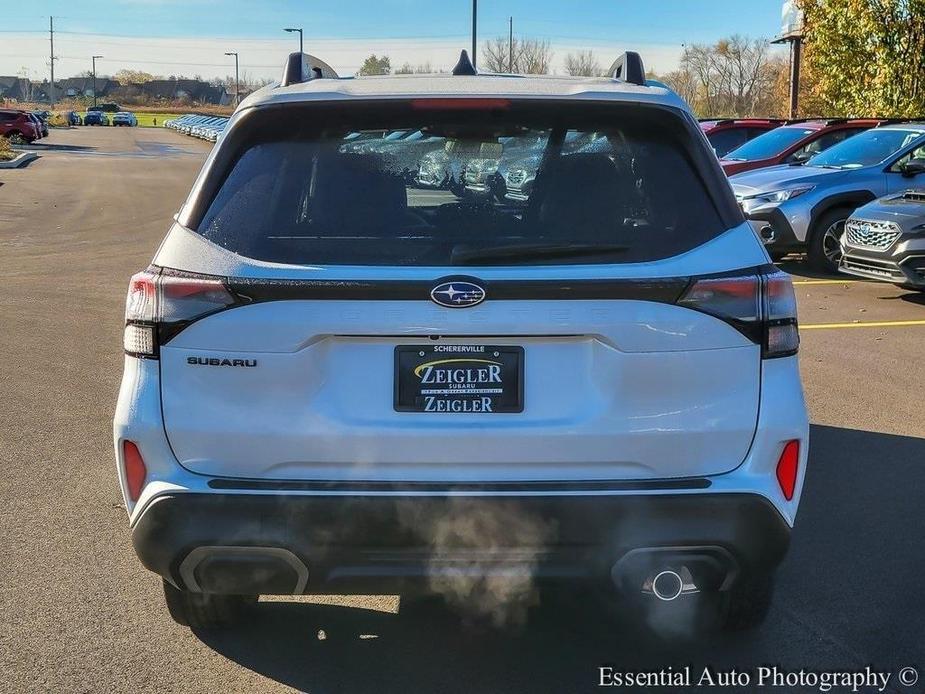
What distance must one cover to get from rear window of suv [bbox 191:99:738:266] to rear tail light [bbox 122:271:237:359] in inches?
6.0

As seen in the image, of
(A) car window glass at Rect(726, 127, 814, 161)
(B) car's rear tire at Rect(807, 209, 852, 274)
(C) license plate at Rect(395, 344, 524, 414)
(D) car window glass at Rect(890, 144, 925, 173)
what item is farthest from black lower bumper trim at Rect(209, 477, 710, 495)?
(A) car window glass at Rect(726, 127, 814, 161)

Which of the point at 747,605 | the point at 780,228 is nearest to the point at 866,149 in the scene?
the point at 780,228

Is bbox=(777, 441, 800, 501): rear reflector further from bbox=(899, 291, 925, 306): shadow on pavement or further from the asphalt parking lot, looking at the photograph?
bbox=(899, 291, 925, 306): shadow on pavement

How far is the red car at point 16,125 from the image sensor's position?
51031 mm

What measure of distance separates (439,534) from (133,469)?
0.92 metres

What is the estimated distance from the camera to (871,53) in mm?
25578

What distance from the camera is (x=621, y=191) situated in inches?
132

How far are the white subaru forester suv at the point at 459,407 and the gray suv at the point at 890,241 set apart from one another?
322 inches

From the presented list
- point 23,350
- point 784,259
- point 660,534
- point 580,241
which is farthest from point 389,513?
point 784,259

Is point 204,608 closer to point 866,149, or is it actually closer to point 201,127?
point 866,149

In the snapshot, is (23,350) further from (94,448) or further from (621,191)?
(621,191)

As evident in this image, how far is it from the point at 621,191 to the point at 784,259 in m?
11.9

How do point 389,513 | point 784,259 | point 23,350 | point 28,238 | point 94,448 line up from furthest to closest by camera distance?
point 28,238 < point 784,259 < point 23,350 < point 94,448 < point 389,513

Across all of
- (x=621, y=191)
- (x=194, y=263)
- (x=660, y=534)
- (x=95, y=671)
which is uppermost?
(x=621, y=191)
